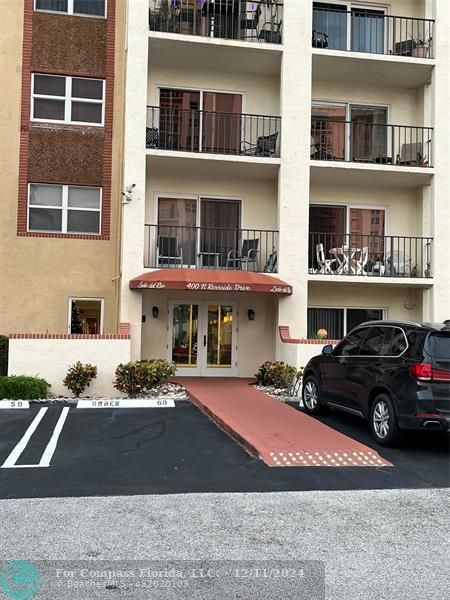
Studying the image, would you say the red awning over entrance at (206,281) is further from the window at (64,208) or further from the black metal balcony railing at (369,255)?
the window at (64,208)

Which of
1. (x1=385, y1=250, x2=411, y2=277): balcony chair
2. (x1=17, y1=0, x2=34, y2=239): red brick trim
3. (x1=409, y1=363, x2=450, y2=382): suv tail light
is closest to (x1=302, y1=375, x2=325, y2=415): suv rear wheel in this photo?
(x1=409, y1=363, x2=450, y2=382): suv tail light

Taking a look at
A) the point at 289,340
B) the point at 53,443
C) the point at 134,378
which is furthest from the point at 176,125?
the point at 53,443

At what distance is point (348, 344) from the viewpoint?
9594mm

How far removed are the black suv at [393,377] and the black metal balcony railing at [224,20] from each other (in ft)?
32.9

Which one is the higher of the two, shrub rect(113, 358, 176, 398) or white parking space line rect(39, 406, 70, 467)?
shrub rect(113, 358, 176, 398)

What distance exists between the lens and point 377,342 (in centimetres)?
869

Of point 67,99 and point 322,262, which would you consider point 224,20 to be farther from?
point 322,262

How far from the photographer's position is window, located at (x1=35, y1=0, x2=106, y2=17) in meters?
15.8

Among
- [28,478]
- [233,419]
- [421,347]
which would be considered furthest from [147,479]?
[421,347]

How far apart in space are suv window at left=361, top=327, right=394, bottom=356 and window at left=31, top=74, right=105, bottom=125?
10.6 metres

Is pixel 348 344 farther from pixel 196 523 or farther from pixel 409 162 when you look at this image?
pixel 409 162

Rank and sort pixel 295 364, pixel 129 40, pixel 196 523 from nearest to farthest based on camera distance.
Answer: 1. pixel 196 523
2. pixel 295 364
3. pixel 129 40

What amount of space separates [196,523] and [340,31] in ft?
51.2

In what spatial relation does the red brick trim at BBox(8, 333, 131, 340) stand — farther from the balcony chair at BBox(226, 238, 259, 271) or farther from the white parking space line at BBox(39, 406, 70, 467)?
the balcony chair at BBox(226, 238, 259, 271)
